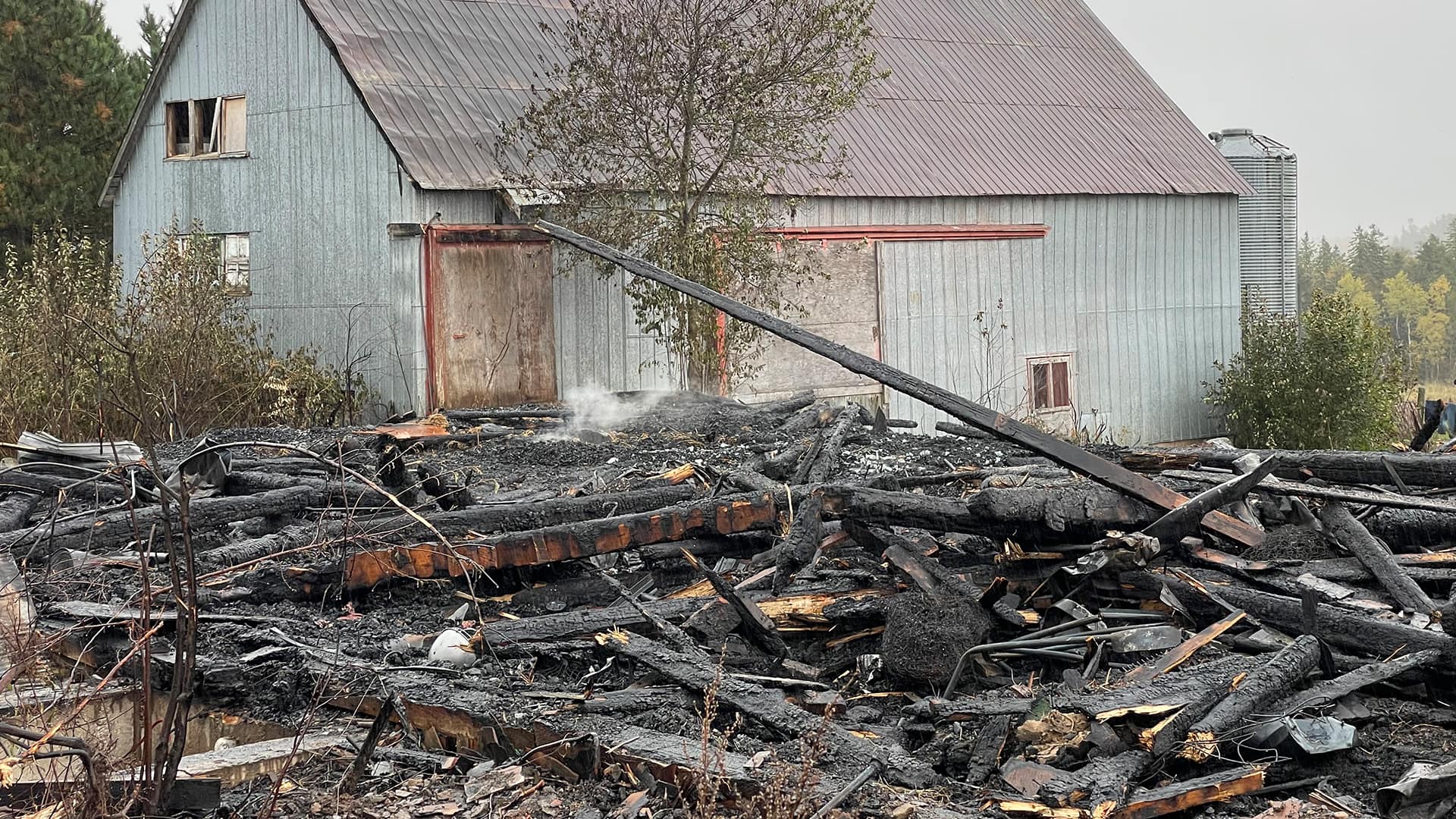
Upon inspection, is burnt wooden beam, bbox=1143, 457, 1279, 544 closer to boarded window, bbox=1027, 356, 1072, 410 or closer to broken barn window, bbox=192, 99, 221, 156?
boarded window, bbox=1027, 356, 1072, 410

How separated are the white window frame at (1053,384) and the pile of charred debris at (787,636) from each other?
39.7 feet

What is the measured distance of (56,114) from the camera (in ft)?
76.5

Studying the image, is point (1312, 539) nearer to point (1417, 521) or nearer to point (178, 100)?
point (1417, 521)

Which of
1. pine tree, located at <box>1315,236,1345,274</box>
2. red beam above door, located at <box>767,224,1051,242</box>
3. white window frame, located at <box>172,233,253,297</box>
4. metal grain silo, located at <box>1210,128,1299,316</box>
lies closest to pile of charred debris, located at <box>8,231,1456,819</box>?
white window frame, located at <box>172,233,253,297</box>

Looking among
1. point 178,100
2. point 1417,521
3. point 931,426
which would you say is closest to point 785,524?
point 1417,521

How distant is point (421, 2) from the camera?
1820 cm

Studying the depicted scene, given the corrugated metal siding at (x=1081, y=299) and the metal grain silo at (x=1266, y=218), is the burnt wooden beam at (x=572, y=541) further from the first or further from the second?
the metal grain silo at (x=1266, y=218)

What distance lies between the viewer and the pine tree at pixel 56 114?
74.8ft

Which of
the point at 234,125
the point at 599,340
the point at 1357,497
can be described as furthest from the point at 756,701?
the point at 234,125

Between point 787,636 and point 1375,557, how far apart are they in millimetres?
3055

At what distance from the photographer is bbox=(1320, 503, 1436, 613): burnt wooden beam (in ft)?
21.6

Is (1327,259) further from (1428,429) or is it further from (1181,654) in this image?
(1181,654)

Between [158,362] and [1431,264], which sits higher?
[1431,264]

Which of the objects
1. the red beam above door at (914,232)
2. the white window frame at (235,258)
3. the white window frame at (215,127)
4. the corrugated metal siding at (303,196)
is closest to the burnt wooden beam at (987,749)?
the corrugated metal siding at (303,196)
